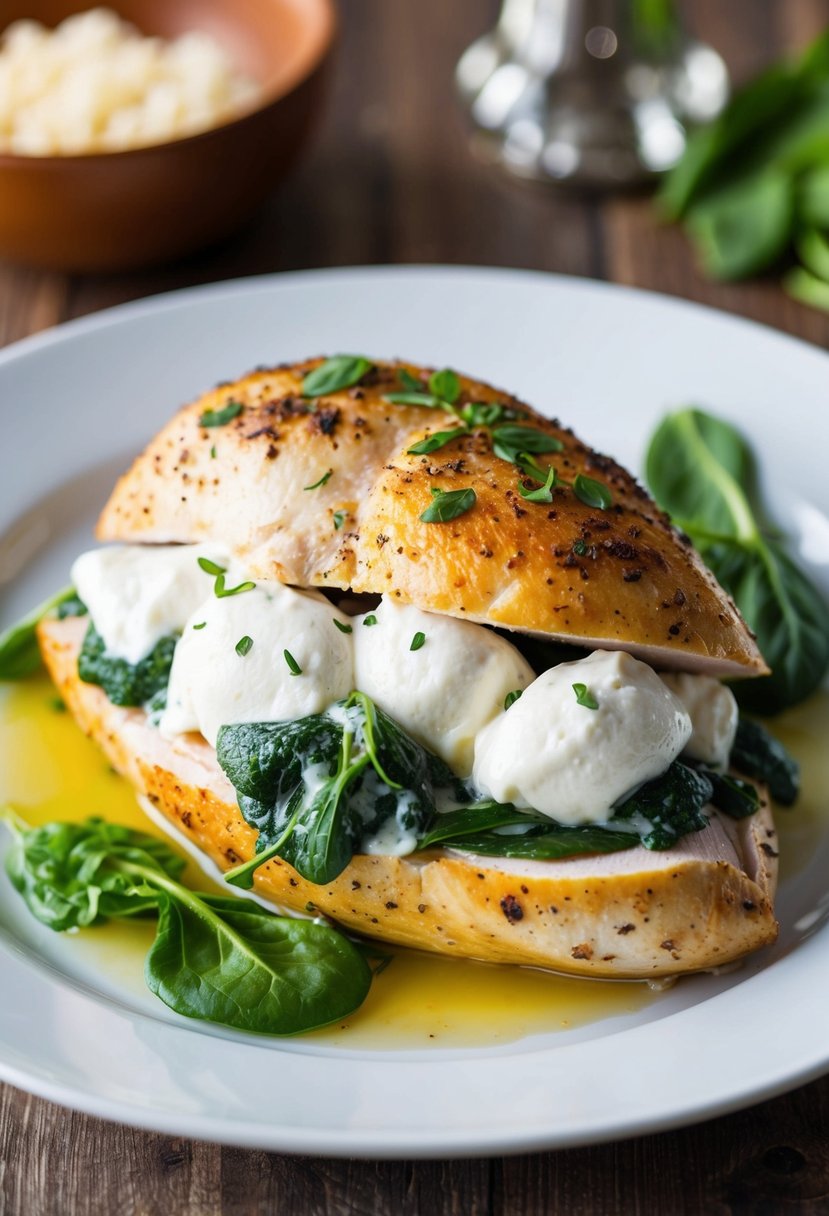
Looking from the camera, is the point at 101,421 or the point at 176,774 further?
the point at 101,421

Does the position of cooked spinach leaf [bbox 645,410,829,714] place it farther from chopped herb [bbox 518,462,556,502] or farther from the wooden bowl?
the wooden bowl

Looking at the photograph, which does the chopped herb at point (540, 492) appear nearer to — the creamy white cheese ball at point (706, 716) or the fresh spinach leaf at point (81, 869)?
the creamy white cheese ball at point (706, 716)

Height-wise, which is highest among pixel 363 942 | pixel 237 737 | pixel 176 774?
pixel 237 737

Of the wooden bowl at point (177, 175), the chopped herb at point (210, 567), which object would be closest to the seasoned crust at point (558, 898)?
the chopped herb at point (210, 567)

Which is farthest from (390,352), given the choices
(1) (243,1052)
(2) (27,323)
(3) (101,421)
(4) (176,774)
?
(1) (243,1052)

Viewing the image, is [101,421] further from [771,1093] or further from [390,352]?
[771,1093]
